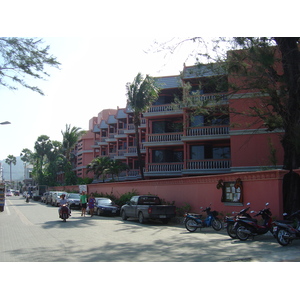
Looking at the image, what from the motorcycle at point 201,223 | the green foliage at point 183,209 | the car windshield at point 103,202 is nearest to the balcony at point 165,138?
the car windshield at point 103,202

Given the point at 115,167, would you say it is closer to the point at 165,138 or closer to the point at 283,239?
the point at 165,138

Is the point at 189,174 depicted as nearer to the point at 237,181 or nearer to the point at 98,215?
the point at 98,215

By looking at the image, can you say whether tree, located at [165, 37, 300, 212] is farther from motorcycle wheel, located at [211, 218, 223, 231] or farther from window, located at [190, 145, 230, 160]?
window, located at [190, 145, 230, 160]

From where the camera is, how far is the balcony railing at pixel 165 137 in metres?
33.0

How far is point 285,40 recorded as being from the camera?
14.4m

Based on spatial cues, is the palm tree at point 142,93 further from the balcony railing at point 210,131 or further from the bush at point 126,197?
the balcony railing at point 210,131

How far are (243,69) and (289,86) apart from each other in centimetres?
207

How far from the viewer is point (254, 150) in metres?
24.6

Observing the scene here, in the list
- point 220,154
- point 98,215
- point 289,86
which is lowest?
point 98,215

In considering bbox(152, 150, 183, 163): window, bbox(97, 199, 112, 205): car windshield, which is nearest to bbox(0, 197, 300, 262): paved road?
bbox(97, 199, 112, 205): car windshield

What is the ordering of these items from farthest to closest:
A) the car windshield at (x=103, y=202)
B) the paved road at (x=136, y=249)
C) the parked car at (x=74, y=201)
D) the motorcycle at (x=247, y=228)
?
the parked car at (x=74, y=201)
the car windshield at (x=103, y=202)
the motorcycle at (x=247, y=228)
the paved road at (x=136, y=249)

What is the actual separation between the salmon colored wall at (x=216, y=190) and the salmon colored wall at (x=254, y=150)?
5.64 metres

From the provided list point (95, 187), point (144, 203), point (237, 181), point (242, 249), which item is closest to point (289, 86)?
point (237, 181)

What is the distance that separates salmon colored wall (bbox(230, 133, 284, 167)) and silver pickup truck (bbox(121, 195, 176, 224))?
7824 millimetres
